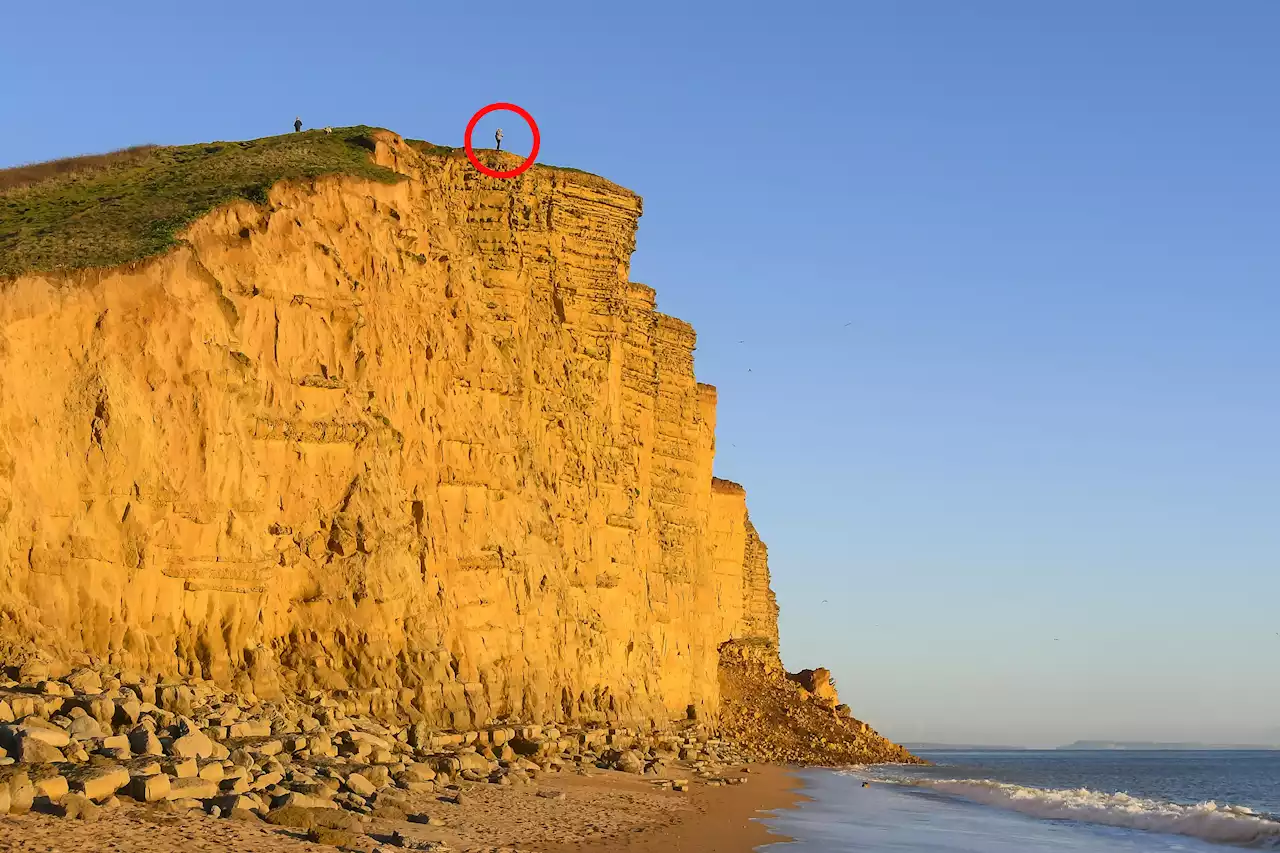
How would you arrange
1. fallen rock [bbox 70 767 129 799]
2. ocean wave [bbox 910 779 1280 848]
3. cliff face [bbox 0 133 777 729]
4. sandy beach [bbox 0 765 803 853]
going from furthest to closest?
ocean wave [bbox 910 779 1280 848], cliff face [bbox 0 133 777 729], fallen rock [bbox 70 767 129 799], sandy beach [bbox 0 765 803 853]

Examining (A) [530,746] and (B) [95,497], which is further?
(A) [530,746]

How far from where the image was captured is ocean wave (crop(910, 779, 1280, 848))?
93.4 ft

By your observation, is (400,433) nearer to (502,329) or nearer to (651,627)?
(502,329)

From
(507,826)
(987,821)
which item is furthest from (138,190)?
(987,821)

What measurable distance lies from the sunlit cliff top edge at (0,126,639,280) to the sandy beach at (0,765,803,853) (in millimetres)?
9845

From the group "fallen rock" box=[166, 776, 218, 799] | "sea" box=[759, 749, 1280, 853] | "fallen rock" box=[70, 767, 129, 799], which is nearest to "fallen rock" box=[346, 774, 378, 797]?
"fallen rock" box=[166, 776, 218, 799]

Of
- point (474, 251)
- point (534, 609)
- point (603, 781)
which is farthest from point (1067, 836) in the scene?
point (474, 251)

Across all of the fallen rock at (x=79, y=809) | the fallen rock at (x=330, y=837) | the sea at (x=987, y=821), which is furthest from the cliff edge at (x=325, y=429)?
the sea at (x=987, y=821)

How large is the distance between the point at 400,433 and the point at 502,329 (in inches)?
257

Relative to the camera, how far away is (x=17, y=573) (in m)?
16.9

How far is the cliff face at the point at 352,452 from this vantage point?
18.0m

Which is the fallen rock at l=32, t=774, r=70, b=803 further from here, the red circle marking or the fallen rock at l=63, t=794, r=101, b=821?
the red circle marking

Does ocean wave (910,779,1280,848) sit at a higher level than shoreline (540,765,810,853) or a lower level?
lower

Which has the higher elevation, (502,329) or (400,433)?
(502,329)
